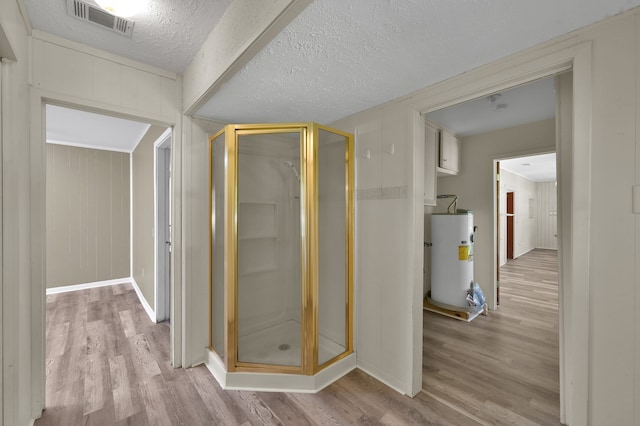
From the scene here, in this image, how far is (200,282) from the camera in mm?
2234

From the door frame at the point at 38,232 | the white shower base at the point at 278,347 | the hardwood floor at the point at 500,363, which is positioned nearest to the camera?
the door frame at the point at 38,232

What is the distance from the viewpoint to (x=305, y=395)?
184 centimetres

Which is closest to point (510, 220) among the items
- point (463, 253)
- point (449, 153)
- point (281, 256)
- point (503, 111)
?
point (463, 253)

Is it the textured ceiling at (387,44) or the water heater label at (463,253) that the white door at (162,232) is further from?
the water heater label at (463,253)

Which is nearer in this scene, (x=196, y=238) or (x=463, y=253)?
(x=196, y=238)

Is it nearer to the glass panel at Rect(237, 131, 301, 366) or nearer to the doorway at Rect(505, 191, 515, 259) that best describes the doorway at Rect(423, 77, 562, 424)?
the glass panel at Rect(237, 131, 301, 366)

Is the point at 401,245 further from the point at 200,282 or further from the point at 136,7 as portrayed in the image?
the point at 136,7

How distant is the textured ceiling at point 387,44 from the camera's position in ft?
3.46

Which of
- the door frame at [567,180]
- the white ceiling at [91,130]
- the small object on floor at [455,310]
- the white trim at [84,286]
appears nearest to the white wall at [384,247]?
the door frame at [567,180]

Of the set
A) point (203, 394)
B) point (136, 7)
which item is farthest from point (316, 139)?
point (203, 394)

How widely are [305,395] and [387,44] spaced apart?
7.45 ft

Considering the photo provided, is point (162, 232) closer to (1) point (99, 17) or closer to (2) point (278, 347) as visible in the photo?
(2) point (278, 347)

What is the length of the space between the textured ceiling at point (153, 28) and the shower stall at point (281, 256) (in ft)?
1.95

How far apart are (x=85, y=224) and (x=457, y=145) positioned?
5.88 meters
